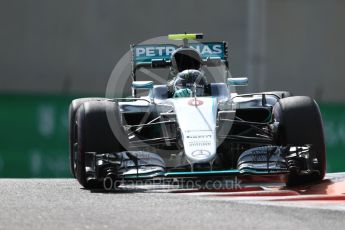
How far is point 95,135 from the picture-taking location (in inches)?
384

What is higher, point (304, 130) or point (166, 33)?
point (166, 33)

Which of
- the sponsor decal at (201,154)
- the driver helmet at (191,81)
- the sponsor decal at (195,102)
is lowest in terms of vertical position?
the sponsor decal at (201,154)

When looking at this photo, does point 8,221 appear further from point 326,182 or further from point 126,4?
point 126,4

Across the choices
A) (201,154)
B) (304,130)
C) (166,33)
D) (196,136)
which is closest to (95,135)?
(196,136)

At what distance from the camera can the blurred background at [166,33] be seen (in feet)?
91.5

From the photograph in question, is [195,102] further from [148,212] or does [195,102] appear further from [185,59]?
[148,212]

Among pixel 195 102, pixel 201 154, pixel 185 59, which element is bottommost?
pixel 201 154

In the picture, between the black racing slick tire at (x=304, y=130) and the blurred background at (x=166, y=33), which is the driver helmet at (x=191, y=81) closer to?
the black racing slick tire at (x=304, y=130)

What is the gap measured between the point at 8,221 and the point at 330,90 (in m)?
21.3

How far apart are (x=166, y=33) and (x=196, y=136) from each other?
18659 mm

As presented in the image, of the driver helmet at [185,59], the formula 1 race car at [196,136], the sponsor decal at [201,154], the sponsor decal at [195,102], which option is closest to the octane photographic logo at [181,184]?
the formula 1 race car at [196,136]

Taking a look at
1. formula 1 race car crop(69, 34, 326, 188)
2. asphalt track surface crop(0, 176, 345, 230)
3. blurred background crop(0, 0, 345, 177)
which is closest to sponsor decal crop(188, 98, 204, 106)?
formula 1 race car crop(69, 34, 326, 188)

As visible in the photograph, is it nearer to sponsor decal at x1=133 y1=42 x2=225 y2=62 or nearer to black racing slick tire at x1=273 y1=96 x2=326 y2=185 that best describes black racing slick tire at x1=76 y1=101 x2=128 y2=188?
black racing slick tire at x1=273 y1=96 x2=326 y2=185

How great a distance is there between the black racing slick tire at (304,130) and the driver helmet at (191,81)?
1.13m
